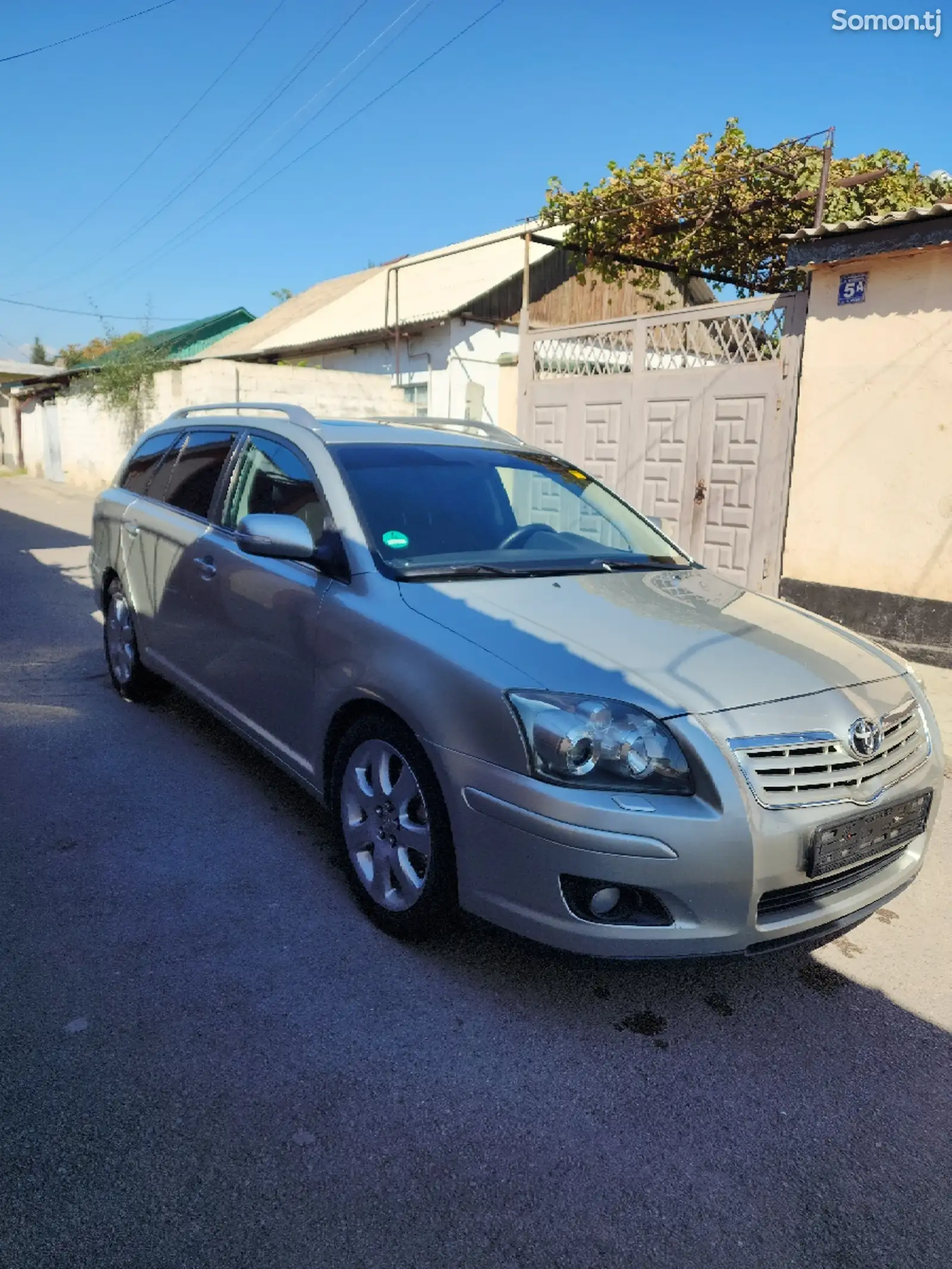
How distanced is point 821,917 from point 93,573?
5046mm

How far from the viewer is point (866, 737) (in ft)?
8.34

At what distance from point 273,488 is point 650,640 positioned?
1914 millimetres

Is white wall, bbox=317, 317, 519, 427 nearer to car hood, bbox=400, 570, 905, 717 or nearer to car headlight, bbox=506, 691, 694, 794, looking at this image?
car hood, bbox=400, 570, 905, 717

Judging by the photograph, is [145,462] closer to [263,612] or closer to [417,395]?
[263,612]

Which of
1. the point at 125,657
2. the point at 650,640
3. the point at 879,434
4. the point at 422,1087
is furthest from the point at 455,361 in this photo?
the point at 422,1087

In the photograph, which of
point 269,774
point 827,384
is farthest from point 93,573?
point 827,384

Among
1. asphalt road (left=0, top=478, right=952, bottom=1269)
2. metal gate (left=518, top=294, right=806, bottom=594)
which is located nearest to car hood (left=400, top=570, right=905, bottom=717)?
asphalt road (left=0, top=478, right=952, bottom=1269)

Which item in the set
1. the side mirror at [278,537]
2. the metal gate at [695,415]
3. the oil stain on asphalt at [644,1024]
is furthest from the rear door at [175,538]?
the metal gate at [695,415]

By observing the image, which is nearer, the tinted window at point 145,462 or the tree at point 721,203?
the tinted window at point 145,462

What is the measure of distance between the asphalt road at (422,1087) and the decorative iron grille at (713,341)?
5.81 meters

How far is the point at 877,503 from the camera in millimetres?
7195

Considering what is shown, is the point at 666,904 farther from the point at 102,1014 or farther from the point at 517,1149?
the point at 102,1014

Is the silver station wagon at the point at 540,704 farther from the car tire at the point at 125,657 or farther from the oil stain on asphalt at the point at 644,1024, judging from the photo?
the car tire at the point at 125,657

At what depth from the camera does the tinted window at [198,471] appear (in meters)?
4.32
